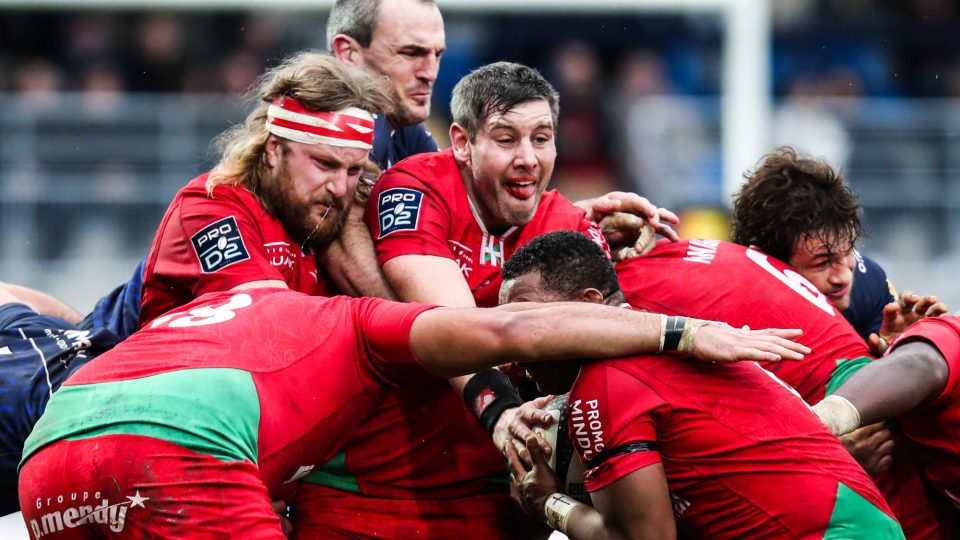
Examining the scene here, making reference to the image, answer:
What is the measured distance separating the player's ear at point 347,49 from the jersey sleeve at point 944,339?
3.05 metres

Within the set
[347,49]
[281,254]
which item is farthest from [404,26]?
[281,254]

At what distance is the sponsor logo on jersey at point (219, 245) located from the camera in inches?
202

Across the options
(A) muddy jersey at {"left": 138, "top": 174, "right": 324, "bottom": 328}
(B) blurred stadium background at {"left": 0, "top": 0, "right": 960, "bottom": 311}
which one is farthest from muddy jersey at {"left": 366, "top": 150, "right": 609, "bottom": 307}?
(B) blurred stadium background at {"left": 0, "top": 0, "right": 960, "bottom": 311}

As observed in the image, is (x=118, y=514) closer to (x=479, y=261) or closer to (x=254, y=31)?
(x=479, y=261)

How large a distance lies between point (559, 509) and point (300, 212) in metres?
1.70

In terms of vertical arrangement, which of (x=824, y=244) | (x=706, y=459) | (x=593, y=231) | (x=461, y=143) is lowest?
(x=706, y=459)

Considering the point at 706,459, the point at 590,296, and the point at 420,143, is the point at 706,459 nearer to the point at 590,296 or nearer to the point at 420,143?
the point at 590,296

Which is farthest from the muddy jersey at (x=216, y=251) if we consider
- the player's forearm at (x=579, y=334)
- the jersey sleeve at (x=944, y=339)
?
the jersey sleeve at (x=944, y=339)

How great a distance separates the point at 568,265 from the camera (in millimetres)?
4527

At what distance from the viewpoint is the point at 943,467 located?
490cm

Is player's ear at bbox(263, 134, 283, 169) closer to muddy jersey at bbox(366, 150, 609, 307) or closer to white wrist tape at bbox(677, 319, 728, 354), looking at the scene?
muddy jersey at bbox(366, 150, 609, 307)

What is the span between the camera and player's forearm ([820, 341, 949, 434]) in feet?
15.2

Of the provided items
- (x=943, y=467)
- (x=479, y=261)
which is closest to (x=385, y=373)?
(x=479, y=261)

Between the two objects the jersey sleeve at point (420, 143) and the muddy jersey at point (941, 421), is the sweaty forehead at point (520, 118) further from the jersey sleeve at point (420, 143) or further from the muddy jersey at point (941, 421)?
the muddy jersey at point (941, 421)
